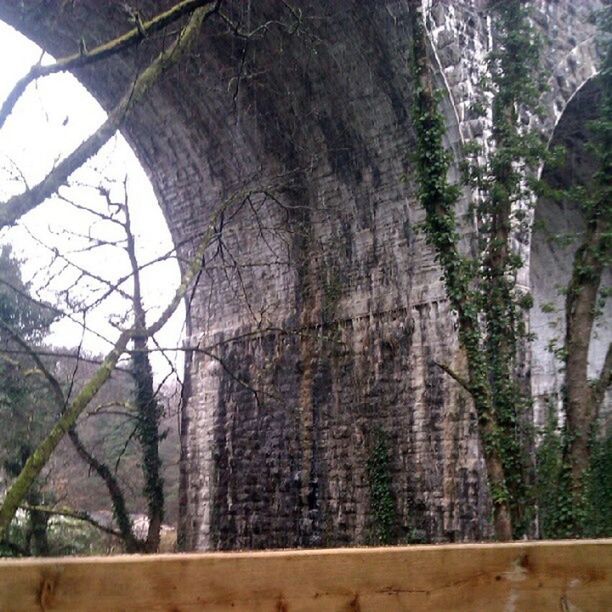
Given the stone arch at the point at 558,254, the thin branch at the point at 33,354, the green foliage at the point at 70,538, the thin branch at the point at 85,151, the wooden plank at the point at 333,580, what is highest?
the stone arch at the point at 558,254

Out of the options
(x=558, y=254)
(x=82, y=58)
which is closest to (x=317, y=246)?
(x=82, y=58)

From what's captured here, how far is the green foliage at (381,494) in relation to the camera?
1005 centimetres

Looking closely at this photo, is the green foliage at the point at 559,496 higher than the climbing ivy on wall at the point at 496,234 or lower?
lower

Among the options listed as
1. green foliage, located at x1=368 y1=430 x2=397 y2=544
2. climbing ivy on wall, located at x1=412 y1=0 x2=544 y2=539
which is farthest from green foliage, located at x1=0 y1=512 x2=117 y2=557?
climbing ivy on wall, located at x1=412 y1=0 x2=544 y2=539

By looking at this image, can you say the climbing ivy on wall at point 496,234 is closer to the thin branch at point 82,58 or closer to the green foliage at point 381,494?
the green foliage at point 381,494

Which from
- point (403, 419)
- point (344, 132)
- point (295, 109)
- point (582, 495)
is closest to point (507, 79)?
point (344, 132)

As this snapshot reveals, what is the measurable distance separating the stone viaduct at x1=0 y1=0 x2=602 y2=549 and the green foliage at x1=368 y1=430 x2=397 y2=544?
0.28 feet

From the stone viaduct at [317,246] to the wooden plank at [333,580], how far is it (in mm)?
7006

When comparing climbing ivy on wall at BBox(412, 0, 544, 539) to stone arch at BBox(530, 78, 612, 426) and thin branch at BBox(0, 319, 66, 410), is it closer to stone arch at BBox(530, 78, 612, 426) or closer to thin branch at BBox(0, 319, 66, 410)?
stone arch at BBox(530, 78, 612, 426)

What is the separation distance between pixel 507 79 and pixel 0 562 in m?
9.13

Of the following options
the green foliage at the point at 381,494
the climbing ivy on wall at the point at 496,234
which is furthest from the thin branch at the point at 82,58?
the green foliage at the point at 381,494

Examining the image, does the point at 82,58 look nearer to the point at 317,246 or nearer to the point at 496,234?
the point at 496,234

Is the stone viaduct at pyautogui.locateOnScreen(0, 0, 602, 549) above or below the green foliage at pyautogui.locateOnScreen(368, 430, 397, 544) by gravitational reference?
above

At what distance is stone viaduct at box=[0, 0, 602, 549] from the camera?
32.0ft
